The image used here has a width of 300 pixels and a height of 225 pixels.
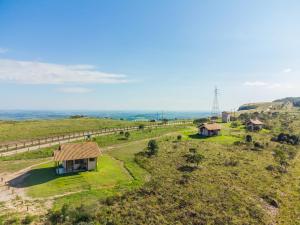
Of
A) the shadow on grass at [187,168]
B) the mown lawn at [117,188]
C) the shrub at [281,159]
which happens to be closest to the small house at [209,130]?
the shrub at [281,159]

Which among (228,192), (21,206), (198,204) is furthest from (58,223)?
(228,192)

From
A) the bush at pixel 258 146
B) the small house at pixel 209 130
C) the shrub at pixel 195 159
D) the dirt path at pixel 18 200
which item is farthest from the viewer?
the small house at pixel 209 130

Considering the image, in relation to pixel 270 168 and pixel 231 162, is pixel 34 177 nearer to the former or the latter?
pixel 231 162

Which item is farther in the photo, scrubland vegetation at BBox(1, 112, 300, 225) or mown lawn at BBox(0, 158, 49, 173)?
mown lawn at BBox(0, 158, 49, 173)

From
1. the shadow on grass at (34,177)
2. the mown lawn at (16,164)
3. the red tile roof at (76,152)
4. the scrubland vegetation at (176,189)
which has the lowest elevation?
the scrubland vegetation at (176,189)

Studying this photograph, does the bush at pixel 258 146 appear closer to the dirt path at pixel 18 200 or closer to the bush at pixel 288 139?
the bush at pixel 288 139

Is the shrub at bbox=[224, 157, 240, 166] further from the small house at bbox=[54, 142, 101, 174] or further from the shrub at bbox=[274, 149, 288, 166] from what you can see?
the small house at bbox=[54, 142, 101, 174]

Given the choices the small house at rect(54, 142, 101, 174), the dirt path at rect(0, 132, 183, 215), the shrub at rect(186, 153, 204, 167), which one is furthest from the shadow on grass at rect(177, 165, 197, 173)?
the small house at rect(54, 142, 101, 174)

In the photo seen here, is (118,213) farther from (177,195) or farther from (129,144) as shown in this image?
(129,144)
